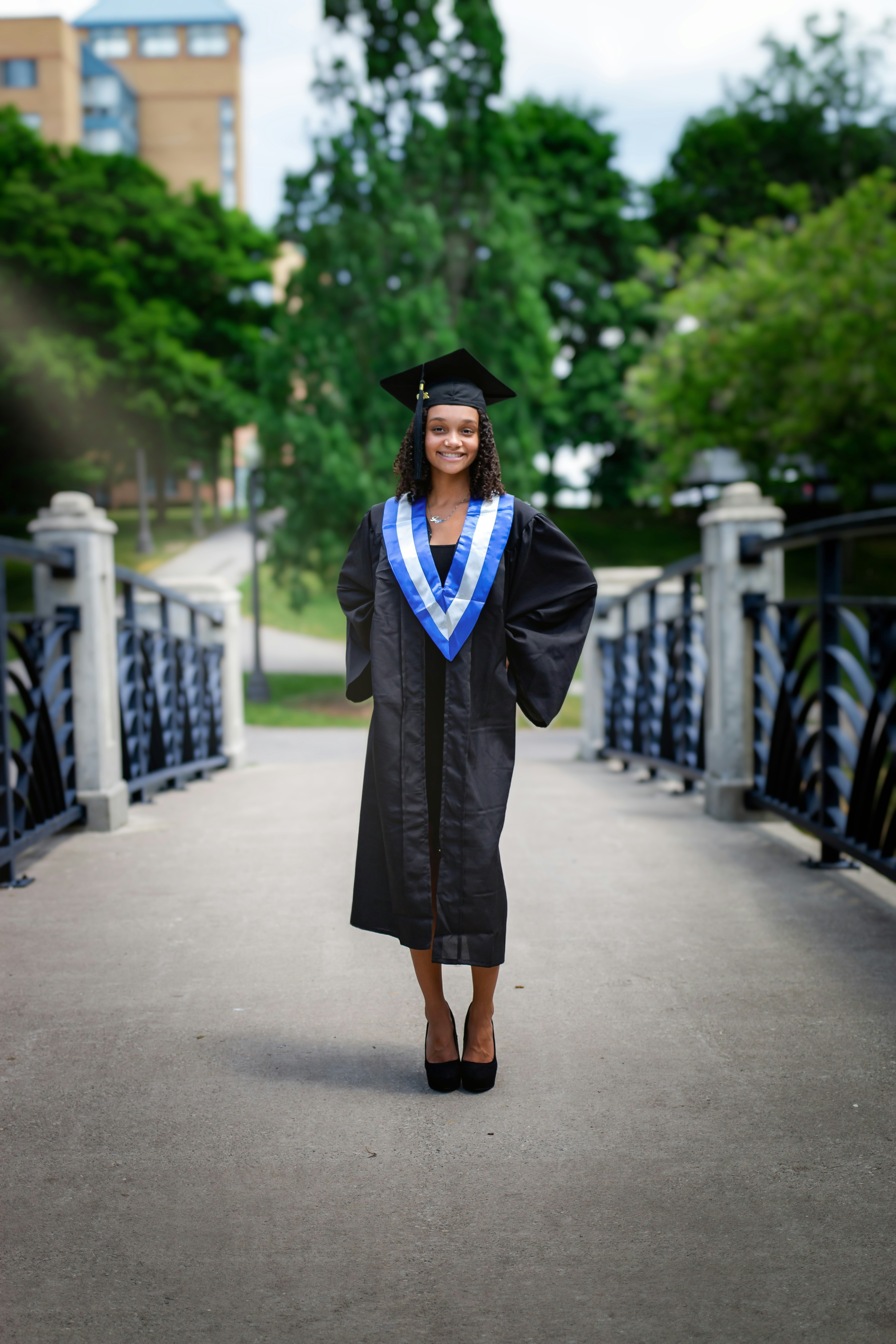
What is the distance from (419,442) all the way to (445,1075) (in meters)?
1.50

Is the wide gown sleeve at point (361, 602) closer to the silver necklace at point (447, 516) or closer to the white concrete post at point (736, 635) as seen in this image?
the silver necklace at point (447, 516)

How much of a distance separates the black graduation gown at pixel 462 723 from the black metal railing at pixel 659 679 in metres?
3.33

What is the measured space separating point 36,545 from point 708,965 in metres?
3.52

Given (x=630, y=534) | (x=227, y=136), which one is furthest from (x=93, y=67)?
(x=630, y=534)

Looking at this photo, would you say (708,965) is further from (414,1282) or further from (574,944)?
(414,1282)

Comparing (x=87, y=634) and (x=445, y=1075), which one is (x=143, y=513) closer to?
(x=87, y=634)

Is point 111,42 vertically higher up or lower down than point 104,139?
higher up

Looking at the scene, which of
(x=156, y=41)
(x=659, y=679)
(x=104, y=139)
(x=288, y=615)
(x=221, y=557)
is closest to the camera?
(x=659, y=679)

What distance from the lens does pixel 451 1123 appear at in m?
2.82

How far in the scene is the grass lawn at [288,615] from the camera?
32.9m

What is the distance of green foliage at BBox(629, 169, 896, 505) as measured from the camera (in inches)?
978

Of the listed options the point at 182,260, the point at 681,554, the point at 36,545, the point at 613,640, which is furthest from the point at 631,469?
the point at 36,545

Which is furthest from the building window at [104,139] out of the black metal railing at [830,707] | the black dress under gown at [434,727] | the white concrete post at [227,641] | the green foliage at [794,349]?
the black dress under gown at [434,727]

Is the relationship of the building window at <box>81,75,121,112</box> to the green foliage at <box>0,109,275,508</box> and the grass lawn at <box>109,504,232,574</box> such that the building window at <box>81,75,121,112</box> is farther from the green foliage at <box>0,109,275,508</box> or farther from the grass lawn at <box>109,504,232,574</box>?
the green foliage at <box>0,109,275,508</box>
